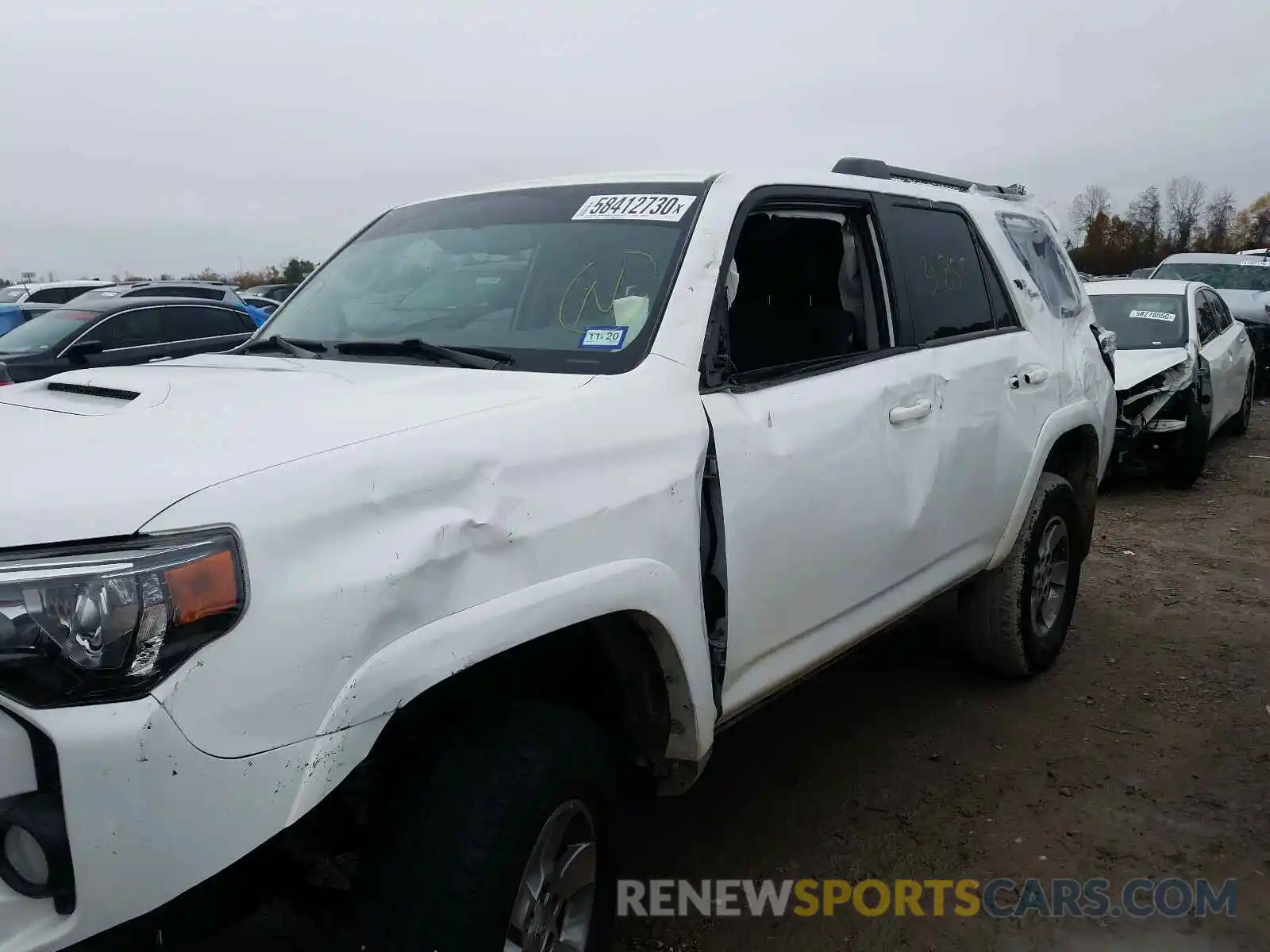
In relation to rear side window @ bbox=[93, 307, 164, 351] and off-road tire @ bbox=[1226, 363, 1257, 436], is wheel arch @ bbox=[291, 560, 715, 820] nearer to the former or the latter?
rear side window @ bbox=[93, 307, 164, 351]

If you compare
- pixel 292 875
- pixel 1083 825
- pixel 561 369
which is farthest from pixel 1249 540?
pixel 292 875

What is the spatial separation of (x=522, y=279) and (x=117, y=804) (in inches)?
67.1

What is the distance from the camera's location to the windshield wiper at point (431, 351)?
248 centimetres

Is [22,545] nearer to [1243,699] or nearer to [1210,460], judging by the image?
[1243,699]

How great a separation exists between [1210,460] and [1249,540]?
3170mm

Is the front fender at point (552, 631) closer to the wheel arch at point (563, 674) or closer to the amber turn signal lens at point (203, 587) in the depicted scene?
the wheel arch at point (563, 674)

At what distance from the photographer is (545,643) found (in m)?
2.16

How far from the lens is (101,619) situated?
4.86 feet

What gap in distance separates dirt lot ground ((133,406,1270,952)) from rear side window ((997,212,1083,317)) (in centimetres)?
159

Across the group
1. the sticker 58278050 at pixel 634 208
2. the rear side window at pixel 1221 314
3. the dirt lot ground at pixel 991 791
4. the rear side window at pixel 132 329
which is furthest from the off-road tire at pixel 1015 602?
the rear side window at pixel 132 329

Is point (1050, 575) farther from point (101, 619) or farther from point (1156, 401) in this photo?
point (1156, 401)

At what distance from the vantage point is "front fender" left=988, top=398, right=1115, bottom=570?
3.93 m

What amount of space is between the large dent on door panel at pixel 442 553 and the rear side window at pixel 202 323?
29.7 feet
